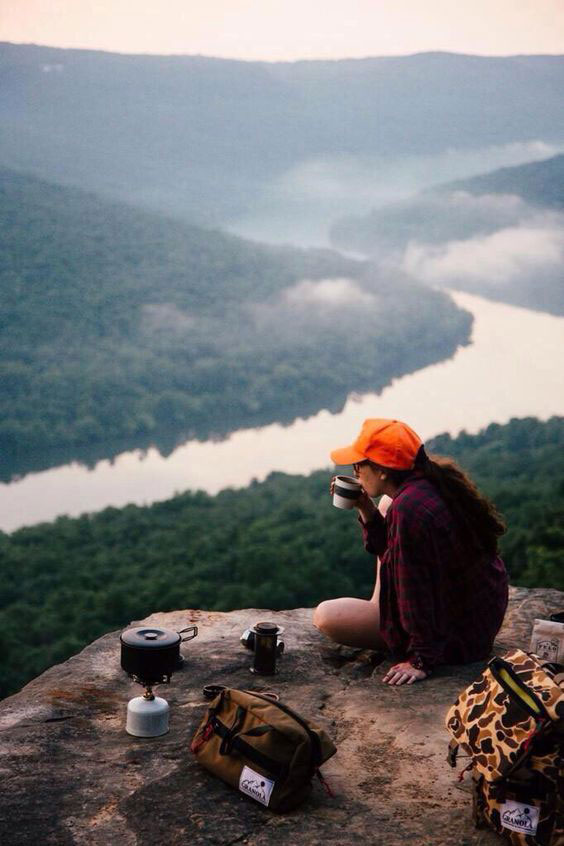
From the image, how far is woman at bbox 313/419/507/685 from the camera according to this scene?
334 cm

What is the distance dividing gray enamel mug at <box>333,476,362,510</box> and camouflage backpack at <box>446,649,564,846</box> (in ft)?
4.32

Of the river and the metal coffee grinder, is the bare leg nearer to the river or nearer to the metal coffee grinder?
the metal coffee grinder

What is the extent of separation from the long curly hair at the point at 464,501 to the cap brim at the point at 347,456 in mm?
89

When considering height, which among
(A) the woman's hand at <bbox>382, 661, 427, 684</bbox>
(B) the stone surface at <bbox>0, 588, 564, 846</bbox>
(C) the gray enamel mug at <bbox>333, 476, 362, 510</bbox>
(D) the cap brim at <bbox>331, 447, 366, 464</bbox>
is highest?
(D) the cap brim at <bbox>331, 447, 366, 464</bbox>

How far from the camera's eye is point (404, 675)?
11.5 ft

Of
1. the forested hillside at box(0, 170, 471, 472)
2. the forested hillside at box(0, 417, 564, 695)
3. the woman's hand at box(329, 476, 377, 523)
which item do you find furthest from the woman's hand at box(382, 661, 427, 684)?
the forested hillside at box(0, 170, 471, 472)

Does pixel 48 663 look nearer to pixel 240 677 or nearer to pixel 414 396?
pixel 240 677

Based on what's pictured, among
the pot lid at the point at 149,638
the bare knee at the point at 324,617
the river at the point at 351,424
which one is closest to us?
the pot lid at the point at 149,638

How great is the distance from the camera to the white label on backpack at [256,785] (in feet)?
8.50

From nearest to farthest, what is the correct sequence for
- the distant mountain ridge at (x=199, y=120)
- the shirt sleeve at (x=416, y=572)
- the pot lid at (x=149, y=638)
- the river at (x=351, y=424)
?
the pot lid at (x=149, y=638) < the shirt sleeve at (x=416, y=572) < the river at (x=351, y=424) < the distant mountain ridge at (x=199, y=120)

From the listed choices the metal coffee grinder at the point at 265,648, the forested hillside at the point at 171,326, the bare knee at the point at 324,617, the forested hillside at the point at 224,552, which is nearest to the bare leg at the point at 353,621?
the bare knee at the point at 324,617

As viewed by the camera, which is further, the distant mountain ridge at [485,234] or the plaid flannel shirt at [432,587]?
the distant mountain ridge at [485,234]

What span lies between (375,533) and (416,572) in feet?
1.79

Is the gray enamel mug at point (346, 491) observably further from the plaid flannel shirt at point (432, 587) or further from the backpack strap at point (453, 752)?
the backpack strap at point (453, 752)
